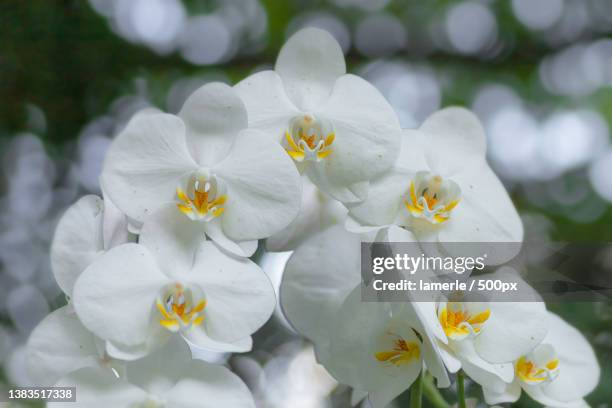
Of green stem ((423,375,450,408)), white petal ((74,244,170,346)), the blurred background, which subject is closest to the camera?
white petal ((74,244,170,346))

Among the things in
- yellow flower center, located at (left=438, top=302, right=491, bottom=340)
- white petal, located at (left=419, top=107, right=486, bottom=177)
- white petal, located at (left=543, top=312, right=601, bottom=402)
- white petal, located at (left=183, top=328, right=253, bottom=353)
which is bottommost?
white petal, located at (left=543, top=312, right=601, bottom=402)

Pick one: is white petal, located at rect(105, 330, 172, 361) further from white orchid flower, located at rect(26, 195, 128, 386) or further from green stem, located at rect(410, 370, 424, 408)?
green stem, located at rect(410, 370, 424, 408)

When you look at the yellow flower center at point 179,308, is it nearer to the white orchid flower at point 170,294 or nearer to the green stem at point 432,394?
the white orchid flower at point 170,294

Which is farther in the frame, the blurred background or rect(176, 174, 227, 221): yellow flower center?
the blurred background

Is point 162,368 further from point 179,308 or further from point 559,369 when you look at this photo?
point 559,369

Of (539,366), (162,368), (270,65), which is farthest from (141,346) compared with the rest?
(270,65)

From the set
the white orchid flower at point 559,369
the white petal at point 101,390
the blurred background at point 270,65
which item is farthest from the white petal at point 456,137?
the blurred background at point 270,65

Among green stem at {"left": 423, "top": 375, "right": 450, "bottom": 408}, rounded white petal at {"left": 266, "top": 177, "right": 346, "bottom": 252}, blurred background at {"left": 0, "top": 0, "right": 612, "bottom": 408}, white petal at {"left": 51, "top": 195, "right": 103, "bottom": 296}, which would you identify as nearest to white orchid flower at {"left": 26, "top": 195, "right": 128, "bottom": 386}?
white petal at {"left": 51, "top": 195, "right": 103, "bottom": 296}
